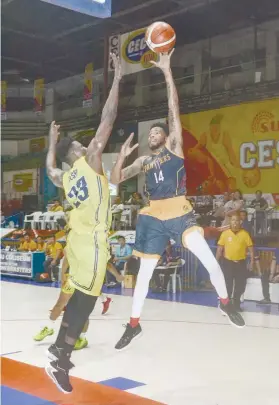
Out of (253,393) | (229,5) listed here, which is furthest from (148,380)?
(229,5)

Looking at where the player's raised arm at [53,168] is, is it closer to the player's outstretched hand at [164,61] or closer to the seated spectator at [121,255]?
the player's outstretched hand at [164,61]

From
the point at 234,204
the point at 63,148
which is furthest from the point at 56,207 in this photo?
the point at 63,148

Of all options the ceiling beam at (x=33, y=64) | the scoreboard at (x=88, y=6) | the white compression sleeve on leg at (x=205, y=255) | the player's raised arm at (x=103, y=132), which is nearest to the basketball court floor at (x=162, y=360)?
the white compression sleeve on leg at (x=205, y=255)

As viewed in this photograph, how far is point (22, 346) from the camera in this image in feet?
16.1

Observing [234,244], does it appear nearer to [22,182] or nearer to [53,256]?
[22,182]

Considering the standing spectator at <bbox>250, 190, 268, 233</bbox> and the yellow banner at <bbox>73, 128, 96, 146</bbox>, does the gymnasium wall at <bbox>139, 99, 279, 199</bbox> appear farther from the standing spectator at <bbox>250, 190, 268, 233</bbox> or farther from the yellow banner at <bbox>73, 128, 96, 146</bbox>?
the yellow banner at <bbox>73, 128, 96, 146</bbox>

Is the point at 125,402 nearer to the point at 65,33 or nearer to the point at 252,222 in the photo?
the point at 252,222

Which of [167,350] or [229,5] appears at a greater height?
[229,5]

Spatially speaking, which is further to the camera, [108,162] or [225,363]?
[225,363]

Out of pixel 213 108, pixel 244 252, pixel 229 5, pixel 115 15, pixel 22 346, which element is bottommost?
pixel 22 346

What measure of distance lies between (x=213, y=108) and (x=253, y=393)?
3.23 metres

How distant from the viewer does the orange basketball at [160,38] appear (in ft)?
11.5

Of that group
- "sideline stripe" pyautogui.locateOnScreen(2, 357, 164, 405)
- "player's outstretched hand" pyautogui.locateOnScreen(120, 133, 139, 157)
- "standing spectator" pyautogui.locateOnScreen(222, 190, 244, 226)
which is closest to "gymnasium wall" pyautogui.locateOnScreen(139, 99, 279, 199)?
"standing spectator" pyautogui.locateOnScreen(222, 190, 244, 226)

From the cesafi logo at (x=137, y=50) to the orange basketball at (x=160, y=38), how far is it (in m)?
0.34
